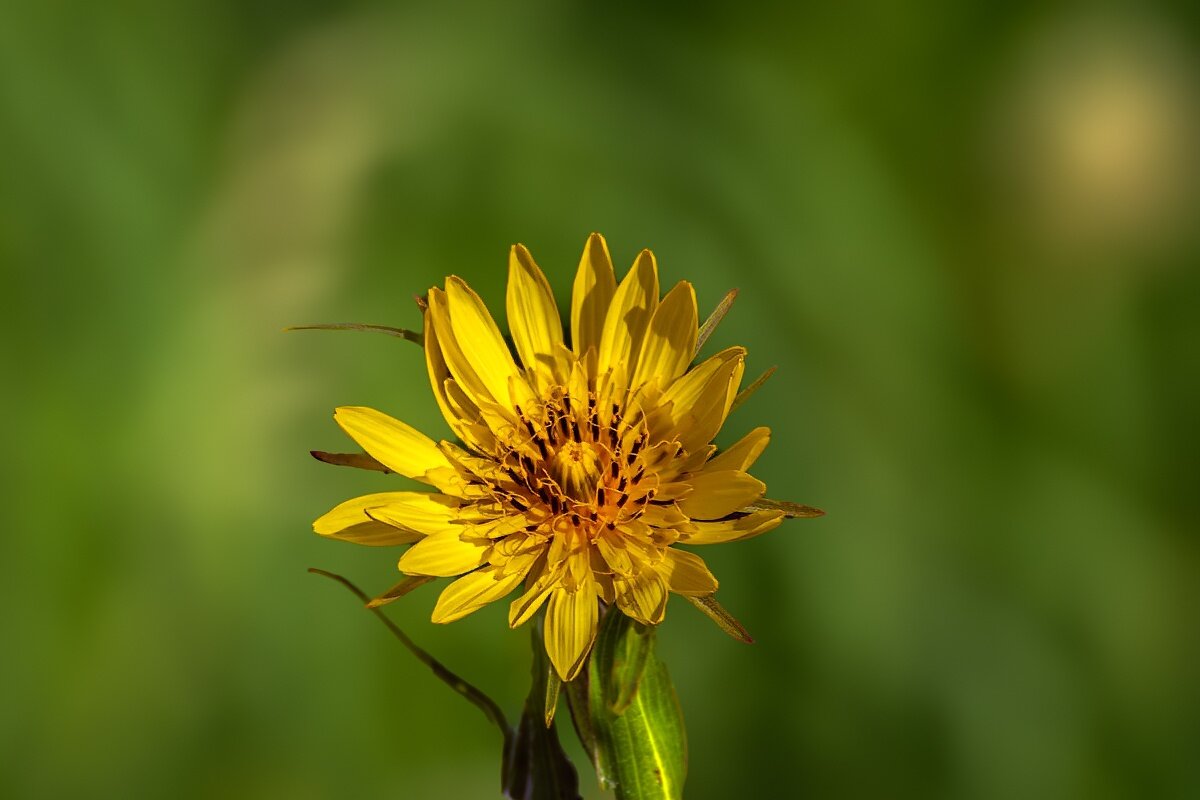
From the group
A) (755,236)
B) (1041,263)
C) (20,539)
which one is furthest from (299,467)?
(1041,263)

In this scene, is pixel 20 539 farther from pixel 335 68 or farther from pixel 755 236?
pixel 755 236

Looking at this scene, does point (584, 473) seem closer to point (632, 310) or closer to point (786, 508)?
point (632, 310)

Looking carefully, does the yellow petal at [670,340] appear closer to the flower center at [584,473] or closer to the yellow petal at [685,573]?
the flower center at [584,473]

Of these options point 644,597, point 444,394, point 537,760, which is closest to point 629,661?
point 644,597

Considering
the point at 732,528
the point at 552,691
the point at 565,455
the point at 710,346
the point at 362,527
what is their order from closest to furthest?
the point at 552,691
the point at 732,528
the point at 362,527
the point at 565,455
the point at 710,346

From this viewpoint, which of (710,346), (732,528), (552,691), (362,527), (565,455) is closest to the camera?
(552,691)

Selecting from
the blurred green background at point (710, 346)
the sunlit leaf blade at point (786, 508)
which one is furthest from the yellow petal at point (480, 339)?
the blurred green background at point (710, 346)
